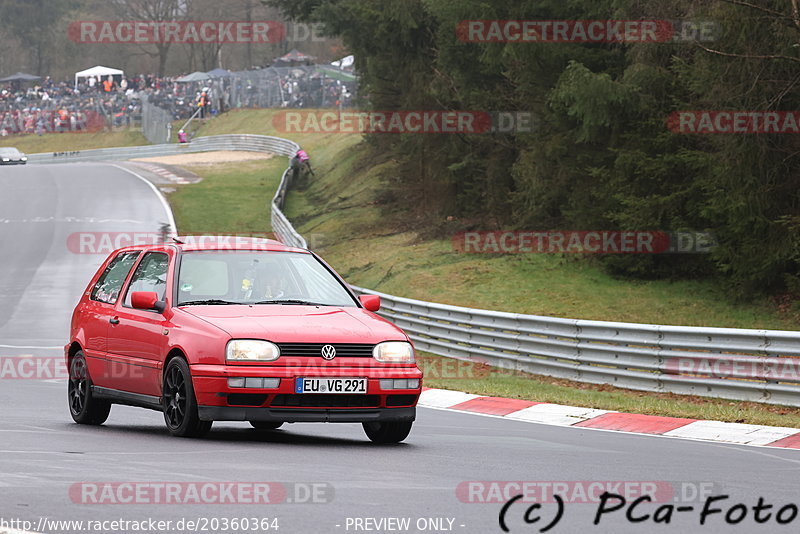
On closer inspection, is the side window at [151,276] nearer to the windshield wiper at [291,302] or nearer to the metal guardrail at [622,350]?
the windshield wiper at [291,302]

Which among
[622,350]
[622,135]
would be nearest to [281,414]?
[622,350]

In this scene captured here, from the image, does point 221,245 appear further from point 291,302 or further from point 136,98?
point 136,98

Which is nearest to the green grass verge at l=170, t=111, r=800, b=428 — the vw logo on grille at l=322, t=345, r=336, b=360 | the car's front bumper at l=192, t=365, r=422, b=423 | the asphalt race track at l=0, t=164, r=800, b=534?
the asphalt race track at l=0, t=164, r=800, b=534

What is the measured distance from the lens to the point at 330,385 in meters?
9.40

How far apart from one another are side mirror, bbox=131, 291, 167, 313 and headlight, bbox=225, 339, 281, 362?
1.08 meters

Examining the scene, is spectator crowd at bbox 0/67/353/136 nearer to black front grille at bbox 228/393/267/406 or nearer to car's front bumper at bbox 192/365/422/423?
car's front bumper at bbox 192/365/422/423

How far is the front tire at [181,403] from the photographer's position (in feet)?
30.9

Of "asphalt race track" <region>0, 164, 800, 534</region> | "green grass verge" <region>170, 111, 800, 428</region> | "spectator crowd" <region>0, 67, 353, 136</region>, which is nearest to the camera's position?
"asphalt race track" <region>0, 164, 800, 534</region>

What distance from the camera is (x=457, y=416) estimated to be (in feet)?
44.5

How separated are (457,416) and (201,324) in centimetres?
464

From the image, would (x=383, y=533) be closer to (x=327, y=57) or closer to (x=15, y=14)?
(x=327, y=57)

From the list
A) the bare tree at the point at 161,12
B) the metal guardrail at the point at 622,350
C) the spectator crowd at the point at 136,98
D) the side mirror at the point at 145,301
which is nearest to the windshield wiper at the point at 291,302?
the side mirror at the point at 145,301

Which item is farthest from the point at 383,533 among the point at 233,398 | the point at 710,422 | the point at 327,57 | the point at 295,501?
the point at 327,57

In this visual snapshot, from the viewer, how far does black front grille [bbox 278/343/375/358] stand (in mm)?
9367
